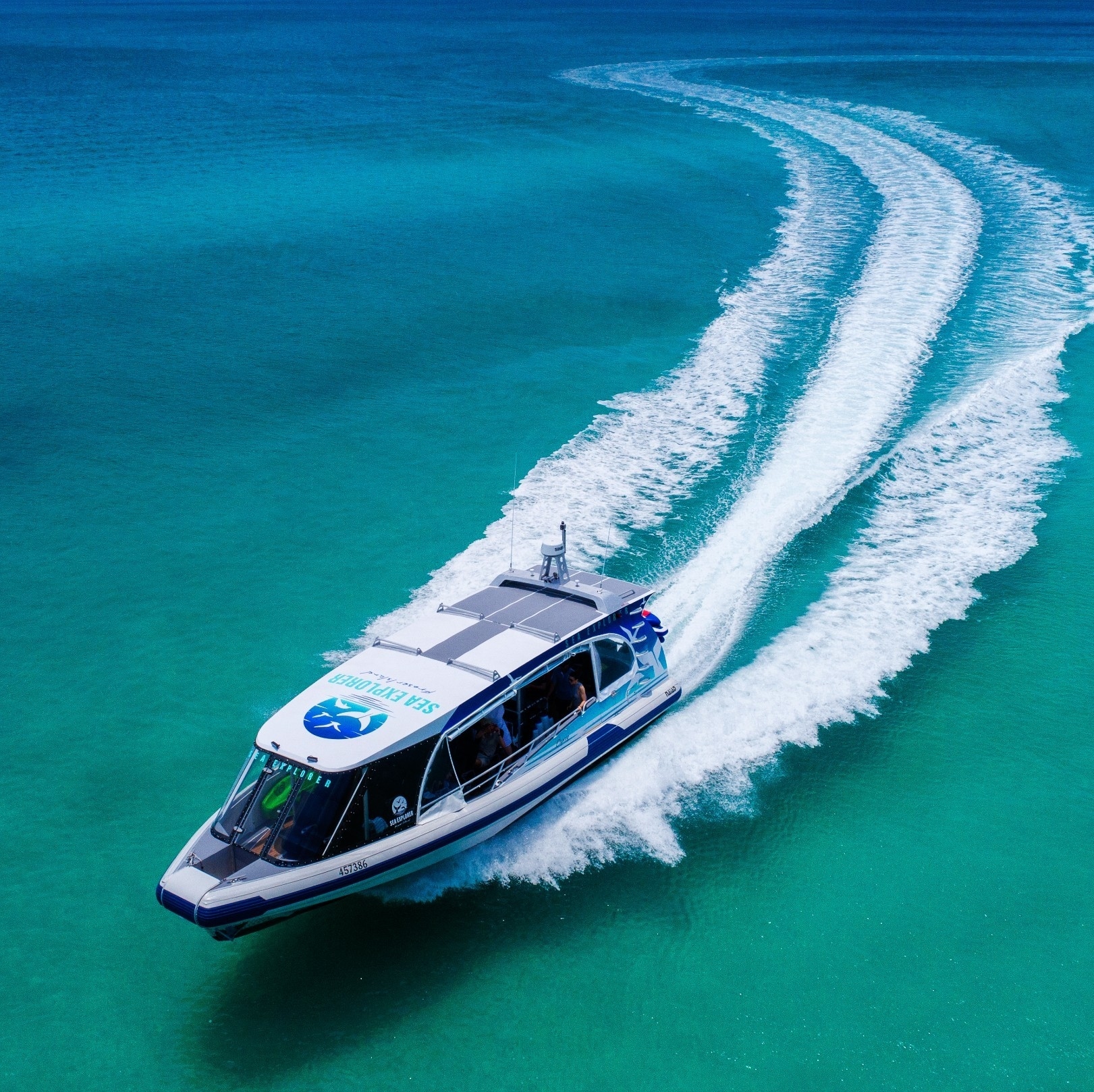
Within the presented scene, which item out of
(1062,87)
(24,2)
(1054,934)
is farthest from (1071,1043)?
(24,2)

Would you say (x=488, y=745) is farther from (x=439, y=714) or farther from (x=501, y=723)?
(x=439, y=714)

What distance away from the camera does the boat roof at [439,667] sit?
12.5m

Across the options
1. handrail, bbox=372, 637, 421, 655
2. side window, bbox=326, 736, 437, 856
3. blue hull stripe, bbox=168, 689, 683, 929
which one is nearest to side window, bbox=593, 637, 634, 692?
blue hull stripe, bbox=168, 689, 683, 929

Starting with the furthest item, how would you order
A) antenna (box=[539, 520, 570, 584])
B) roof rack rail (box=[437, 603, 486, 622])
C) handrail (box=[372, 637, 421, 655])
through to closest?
antenna (box=[539, 520, 570, 584]), roof rack rail (box=[437, 603, 486, 622]), handrail (box=[372, 637, 421, 655])

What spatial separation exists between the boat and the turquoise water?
2.62 ft

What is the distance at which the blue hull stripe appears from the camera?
37.7ft

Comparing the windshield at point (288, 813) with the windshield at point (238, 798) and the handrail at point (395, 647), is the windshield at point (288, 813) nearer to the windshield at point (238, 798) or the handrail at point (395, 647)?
the windshield at point (238, 798)

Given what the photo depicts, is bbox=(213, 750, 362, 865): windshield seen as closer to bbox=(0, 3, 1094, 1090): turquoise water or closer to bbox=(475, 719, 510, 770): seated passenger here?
bbox=(0, 3, 1094, 1090): turquoise water

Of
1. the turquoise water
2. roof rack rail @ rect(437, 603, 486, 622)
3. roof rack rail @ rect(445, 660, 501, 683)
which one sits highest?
roof rack rail @ rect(445, 660, 501, 683)

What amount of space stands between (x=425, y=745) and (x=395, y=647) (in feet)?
6.20

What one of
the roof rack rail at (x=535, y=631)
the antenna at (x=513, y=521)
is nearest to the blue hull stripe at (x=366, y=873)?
the roof rack rail at (x=535, y=631)

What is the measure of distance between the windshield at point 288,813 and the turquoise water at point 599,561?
1353 mm

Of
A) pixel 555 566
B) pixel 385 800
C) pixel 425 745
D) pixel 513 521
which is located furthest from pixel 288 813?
pixel 513 521

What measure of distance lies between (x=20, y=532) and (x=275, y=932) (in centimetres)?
1155
